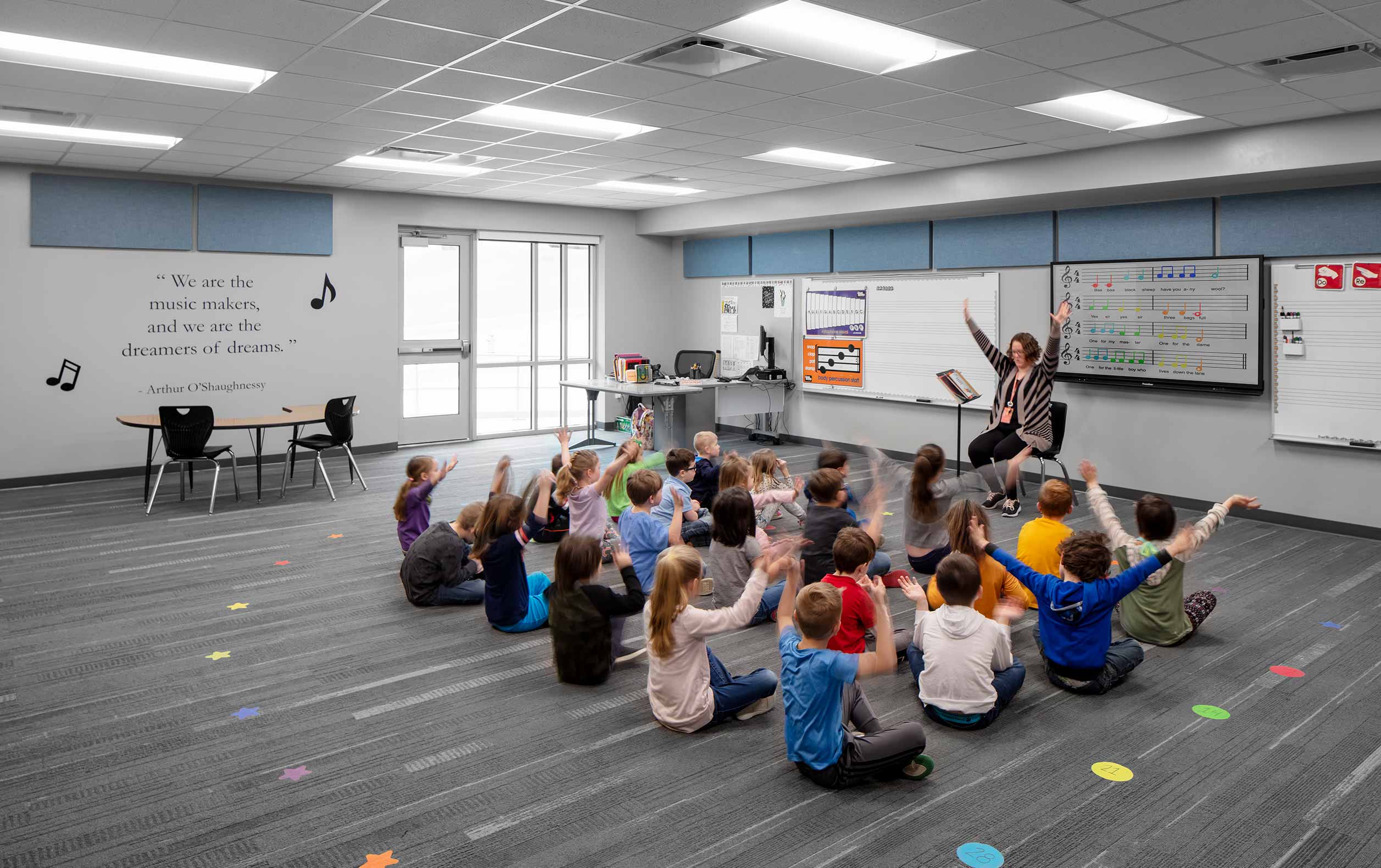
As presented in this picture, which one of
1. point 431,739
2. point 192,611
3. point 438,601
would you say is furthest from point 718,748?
point 192,611

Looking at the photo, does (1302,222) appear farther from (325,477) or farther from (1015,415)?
(325,477)

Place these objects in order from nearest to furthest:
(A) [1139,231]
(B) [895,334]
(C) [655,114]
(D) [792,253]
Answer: (C) [655,114] → (A) [1139,231] → (B) [895,334] → (D) [792,253]

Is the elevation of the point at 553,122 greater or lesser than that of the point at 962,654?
greater

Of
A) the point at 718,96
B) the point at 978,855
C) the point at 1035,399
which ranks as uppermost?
the point at 718,96

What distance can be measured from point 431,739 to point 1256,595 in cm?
450

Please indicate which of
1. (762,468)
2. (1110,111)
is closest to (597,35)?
(762,468)

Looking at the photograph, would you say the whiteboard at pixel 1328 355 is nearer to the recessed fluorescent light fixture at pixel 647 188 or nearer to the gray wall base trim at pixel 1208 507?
the gray wall base trim at pixel 1208 507

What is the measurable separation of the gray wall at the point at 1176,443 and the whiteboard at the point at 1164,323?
0.16 meters

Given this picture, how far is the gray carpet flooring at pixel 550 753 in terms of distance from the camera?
2.80 meters

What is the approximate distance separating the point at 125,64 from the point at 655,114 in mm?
3019

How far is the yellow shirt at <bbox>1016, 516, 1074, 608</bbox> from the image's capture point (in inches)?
174

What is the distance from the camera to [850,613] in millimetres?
3795

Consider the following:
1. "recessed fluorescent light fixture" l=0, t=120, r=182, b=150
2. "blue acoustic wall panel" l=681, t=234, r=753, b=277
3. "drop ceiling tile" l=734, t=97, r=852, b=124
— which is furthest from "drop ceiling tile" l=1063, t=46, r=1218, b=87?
"blue acoustic wall panel" l=681, t=234, r=753, b=277

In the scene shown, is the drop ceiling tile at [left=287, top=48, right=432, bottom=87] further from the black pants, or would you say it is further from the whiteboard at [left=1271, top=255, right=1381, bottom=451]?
the whiteboard at [left=1271, top=255, right=1381, bottom=451]
